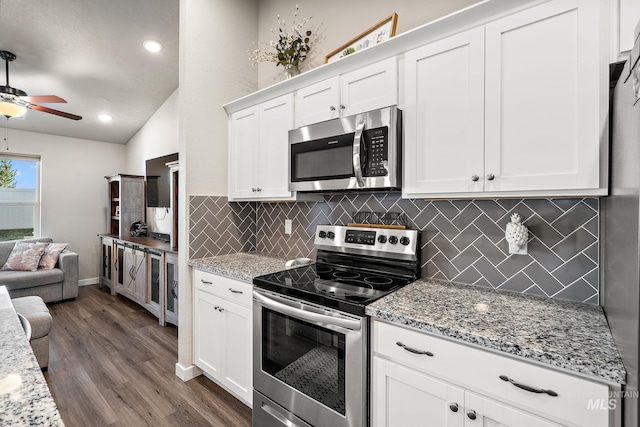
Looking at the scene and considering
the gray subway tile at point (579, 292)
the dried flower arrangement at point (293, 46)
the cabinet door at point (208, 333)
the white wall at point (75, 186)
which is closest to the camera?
the gray subway tile at point (579, 292)

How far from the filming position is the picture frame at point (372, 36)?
6.14 feet

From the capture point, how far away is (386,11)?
2.04 meters

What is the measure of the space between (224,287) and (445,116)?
65.8 inches

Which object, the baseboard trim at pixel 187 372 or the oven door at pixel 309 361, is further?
the baseboard trim at pixel 187 372

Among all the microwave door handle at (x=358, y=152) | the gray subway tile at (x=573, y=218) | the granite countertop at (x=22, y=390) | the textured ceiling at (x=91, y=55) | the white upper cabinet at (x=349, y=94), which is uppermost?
the textured ceiling at (x=91, y=55)

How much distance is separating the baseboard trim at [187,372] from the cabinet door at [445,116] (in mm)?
2102

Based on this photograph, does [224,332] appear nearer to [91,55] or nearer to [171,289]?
[171,289]

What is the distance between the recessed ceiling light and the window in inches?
128

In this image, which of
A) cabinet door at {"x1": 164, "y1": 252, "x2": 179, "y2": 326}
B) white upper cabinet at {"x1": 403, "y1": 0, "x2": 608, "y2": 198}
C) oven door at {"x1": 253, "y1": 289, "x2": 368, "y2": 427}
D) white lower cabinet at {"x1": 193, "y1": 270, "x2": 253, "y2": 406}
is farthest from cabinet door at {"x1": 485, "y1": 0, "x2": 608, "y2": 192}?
cabinet door at {"x1": 164, "y1": 252, "x2": 179, "y2": 326}

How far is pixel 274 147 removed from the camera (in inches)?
89.8

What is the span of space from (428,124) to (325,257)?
1.12 m

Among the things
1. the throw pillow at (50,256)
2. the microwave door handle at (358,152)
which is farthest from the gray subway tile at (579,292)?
the throw pillow at (50,256)

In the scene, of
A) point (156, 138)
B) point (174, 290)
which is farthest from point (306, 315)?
point (156, 138)

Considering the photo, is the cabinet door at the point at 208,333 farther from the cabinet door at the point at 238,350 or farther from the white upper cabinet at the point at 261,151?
the white upper cabinet at the point at 261,151
